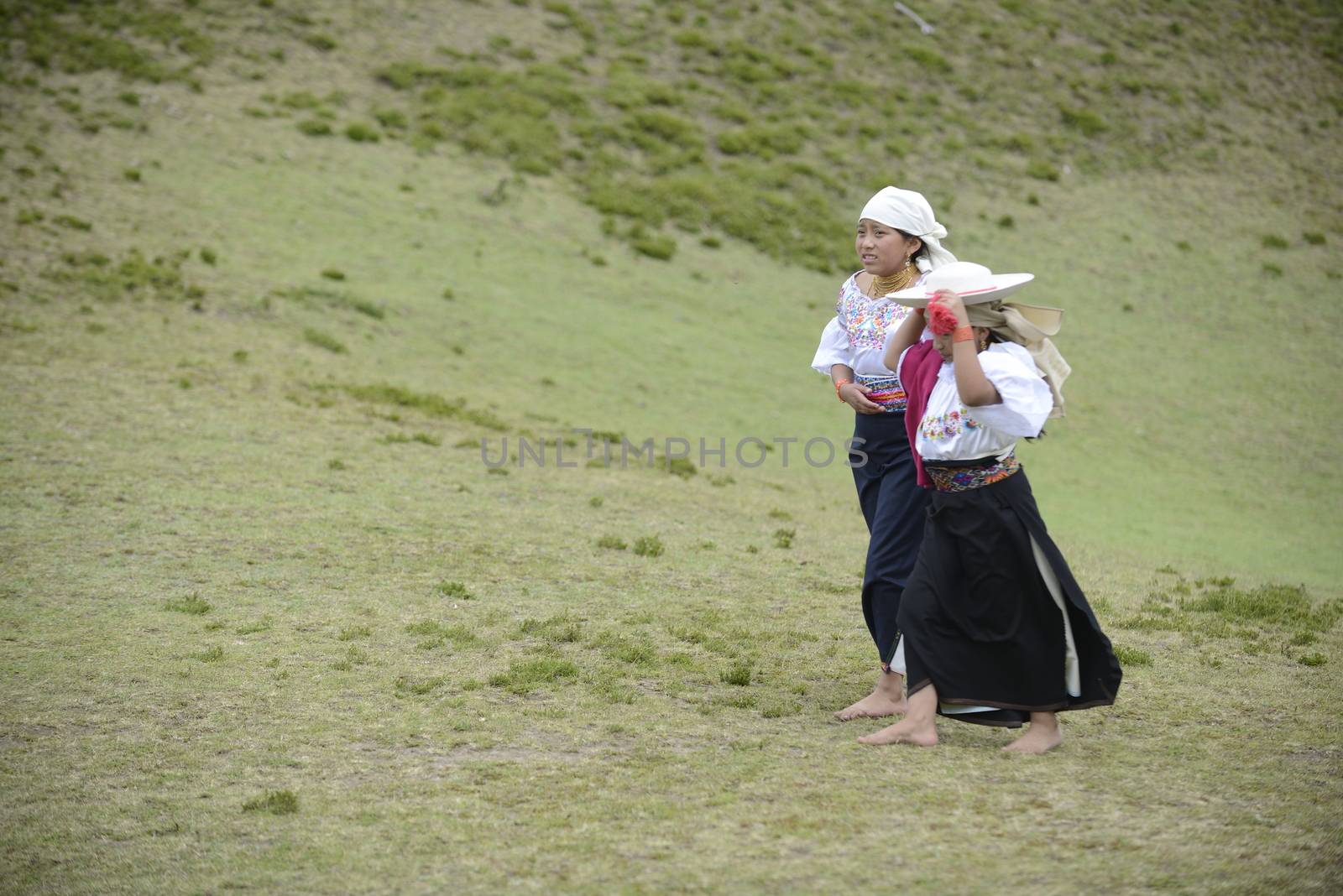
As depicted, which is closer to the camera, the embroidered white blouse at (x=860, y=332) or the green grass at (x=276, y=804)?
the green grass at (x=276, y=804)

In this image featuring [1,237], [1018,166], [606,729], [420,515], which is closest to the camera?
[606,729]

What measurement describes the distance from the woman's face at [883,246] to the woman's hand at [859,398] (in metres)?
0.42

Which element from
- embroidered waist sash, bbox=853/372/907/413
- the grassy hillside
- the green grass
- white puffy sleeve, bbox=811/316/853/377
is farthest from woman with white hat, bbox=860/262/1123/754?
the green grass

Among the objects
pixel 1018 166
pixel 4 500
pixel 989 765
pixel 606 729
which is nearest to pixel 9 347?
pixel 4 500

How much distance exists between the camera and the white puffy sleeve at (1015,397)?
3.51 metres

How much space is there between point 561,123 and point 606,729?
15.9 m

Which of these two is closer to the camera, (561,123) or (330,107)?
(330,107)

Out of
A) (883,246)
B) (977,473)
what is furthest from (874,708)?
(883,246)

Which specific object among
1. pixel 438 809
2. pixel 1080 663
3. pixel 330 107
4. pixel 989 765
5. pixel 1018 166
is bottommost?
pixel 438 809

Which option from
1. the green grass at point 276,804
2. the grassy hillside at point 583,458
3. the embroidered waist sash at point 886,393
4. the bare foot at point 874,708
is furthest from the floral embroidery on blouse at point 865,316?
the green grass at point 276,804

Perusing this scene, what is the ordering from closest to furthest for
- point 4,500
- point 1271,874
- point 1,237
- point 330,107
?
point 1271,874 < point 4,500 < point 1,237 < point 330,107

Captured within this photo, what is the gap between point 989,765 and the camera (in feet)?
11.8

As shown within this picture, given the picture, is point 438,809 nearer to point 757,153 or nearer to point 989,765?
point 989,765

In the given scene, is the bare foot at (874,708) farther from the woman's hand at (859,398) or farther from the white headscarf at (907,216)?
the white headscarf at (907,216)
